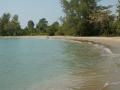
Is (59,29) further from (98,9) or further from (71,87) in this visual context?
(71,87)

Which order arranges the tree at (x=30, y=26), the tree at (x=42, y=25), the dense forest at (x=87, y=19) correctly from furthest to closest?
the tree at (x=30, y=26), the tree at (x=42, y=25), the dense forest at (x=87, y=19)

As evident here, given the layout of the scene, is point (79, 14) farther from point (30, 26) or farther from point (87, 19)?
point (30, 26)

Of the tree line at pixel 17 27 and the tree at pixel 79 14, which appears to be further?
the tree line at pixel 17 27

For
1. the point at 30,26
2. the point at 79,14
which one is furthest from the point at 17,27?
the point at 79,14

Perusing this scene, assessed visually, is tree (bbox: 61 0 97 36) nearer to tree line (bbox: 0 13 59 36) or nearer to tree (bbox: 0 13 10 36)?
tree line (bbox: 0 13 59 36)

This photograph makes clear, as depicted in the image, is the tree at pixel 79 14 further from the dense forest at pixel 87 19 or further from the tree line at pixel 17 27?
the tree line at pixel 17 27

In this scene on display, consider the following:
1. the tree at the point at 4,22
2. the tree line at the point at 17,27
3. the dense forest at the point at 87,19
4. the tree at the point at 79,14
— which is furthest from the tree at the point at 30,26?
the tree at the point at 79,14

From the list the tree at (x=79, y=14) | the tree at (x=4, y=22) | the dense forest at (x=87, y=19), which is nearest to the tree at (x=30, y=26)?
the tree at (x=4, y=22)

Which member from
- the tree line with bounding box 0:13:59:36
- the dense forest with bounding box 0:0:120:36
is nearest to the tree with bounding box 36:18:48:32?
the tree line with bounding box 0:13:59:36

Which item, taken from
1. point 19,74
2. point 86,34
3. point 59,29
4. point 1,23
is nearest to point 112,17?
point 86,34

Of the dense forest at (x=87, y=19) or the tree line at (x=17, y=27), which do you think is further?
the tree line at (x=17, y=27)

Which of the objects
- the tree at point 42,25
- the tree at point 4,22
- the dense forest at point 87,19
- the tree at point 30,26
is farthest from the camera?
the tree at point 30,26

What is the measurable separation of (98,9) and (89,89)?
62.7 meters

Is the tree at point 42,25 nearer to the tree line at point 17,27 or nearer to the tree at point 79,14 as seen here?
the tree line at point 17,27
